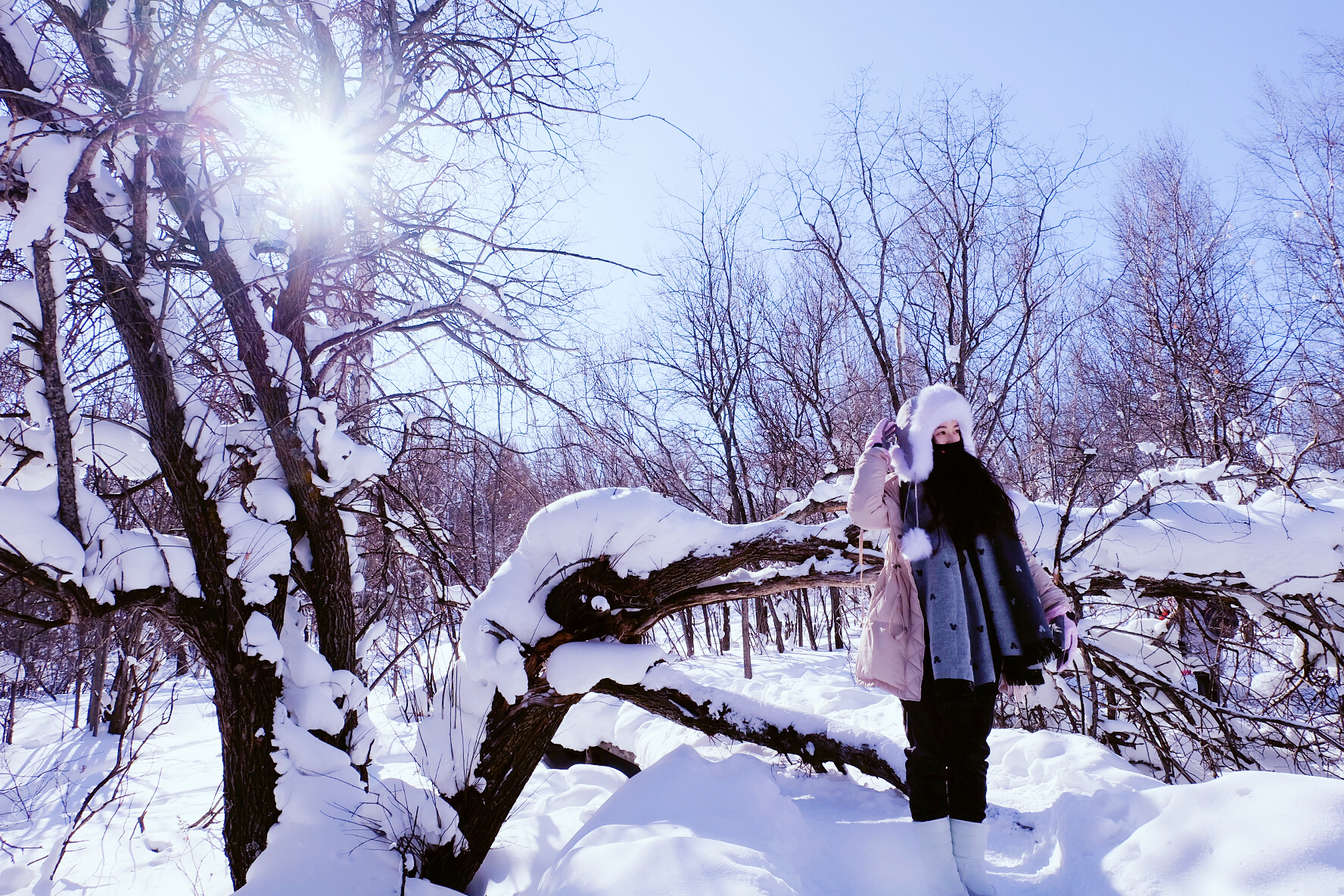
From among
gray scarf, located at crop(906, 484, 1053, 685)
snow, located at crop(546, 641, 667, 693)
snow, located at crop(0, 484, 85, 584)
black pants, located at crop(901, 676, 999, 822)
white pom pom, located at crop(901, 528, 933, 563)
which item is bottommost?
black pants, located at crop(901, 676, 999, 822)

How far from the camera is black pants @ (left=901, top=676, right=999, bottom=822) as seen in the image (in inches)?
84.7

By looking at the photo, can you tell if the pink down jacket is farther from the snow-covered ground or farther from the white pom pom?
the snow-covered ground

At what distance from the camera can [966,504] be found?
235 centimetres

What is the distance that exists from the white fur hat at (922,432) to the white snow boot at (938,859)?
0.87 meters

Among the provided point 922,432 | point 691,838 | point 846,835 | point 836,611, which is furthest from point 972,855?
point 836,611

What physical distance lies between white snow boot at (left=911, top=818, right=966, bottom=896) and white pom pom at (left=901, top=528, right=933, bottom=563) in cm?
→ 86

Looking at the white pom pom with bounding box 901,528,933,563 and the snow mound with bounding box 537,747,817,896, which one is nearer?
the snow mound with bounding box 537,747,817,896

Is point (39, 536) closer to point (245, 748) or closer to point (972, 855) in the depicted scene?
point (245, 748)

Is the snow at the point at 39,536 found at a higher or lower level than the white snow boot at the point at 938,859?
higher

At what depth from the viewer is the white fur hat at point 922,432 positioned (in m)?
2.38

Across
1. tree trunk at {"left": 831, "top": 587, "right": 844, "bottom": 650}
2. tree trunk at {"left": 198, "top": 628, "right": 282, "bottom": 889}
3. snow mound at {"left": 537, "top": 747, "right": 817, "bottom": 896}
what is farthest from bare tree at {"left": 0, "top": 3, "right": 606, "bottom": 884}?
tree trunk at {"left": 831, "top": 587, "right": 844, "bottom": 650}

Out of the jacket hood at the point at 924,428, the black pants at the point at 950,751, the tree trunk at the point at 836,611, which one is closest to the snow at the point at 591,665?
the black pants at the point at 950,751

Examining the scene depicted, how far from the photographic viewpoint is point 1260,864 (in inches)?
67.4

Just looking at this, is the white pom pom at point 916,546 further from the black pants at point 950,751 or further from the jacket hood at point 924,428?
the black pants at point 950,751
